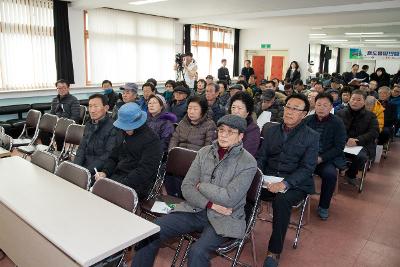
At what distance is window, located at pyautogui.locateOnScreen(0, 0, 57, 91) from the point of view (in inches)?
255

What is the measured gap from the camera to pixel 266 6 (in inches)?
291

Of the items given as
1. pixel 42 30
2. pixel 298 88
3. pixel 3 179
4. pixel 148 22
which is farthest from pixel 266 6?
pixel 3 179

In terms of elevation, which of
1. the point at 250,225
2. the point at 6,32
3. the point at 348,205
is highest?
the point at 6,32

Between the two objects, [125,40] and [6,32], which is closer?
[6,32]

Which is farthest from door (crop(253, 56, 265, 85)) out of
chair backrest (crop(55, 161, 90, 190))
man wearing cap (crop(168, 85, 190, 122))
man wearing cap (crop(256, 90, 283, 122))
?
chair backrest (crop(55, 161, 90, 190))

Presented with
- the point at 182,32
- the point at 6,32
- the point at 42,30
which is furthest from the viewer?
the point at 182,32

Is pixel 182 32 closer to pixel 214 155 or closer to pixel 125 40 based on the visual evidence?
pixel 125 40

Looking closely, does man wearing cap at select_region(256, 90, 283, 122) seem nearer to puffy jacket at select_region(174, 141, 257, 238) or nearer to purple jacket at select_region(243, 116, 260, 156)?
purple jacket at select_region(243, 116, 260, 156)

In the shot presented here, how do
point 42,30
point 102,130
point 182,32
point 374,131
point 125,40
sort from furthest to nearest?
point 182,32 → point 125,40 → point 42,30 → point 374,131 → point 102,130

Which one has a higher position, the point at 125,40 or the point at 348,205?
the point at 125,40

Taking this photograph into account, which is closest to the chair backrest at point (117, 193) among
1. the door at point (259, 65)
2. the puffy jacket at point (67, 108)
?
the puffy jacket at point (67, 108)

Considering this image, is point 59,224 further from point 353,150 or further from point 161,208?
point 353,150

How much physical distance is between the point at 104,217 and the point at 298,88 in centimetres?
651

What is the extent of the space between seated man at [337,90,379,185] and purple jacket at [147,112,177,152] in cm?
229
